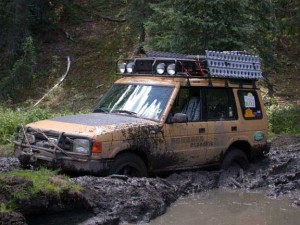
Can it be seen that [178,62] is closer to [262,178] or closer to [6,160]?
[262,178]

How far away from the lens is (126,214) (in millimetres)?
6516

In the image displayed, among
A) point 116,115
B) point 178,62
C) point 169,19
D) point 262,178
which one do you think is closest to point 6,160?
point 116,115

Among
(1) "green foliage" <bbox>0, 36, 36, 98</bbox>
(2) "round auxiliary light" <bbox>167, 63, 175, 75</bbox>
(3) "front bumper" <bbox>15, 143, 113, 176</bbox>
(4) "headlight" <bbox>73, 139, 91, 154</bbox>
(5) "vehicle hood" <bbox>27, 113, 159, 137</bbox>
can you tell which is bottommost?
(3) "front bumper" <bbox>15, 143, 113, 176</bbox>

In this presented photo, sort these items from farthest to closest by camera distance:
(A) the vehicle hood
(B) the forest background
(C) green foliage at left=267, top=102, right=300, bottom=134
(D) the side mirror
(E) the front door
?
(C) green foliage at left=267, top=102, right=300, bottom=134
(B) the forest background
(E) the front door
(D) the side mirror
(A) the vehicle hood

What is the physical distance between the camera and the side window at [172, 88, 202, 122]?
8.55 metres

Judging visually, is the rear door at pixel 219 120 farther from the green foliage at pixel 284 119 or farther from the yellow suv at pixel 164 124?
the green foliage at pixel 284 119

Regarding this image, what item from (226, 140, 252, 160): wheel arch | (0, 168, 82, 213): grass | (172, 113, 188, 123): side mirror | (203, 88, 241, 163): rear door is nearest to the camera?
(0, 168, 82, 213): grass

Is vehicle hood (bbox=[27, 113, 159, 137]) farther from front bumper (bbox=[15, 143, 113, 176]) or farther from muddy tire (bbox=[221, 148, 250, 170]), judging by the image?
muddy tire (bbox=[221, 148, 250, 170])

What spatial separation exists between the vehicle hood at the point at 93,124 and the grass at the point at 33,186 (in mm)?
935

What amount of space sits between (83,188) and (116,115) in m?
2.15

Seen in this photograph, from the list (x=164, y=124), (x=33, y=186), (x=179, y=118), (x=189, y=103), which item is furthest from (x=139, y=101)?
(x=33, y=186)

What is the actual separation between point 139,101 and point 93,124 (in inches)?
48.8

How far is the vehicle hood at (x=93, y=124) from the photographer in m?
7.35

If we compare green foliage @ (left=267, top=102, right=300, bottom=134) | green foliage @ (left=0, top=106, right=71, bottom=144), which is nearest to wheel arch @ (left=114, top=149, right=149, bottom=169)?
green foliage @ (left=0, top=106, right=71, bottom=144)
